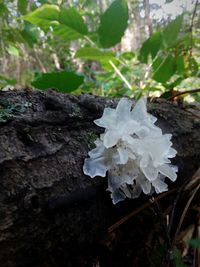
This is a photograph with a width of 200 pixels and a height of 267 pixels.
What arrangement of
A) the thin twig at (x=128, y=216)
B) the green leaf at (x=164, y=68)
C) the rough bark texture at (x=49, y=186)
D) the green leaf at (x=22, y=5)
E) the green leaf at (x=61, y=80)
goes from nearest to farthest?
the rough bark texture at (x=49, y=186) → the thin twig at (x=128, y=216) → the green leaf at (x=61, y=80) → the green leaf at (x=164, y=68) → the green leaf at (x=22, y=5)

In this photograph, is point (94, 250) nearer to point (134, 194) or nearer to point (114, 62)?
point (134, 194)

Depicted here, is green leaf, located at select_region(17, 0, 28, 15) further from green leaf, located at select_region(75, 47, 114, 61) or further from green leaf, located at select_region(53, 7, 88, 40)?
green leaf, located at select_region(75, 47, 114, 61)

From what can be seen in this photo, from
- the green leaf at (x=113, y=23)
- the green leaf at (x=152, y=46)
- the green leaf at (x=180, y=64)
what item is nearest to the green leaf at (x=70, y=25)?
the green leaf at (x=113, y=23)

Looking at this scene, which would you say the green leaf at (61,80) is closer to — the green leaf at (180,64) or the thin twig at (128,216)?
the thin twig at (128,216)

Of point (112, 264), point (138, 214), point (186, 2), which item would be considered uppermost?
point (186, 2)

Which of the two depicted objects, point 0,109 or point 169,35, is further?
point 169,35

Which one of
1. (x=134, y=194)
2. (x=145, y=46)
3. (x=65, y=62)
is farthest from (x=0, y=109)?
(x=65, y=62)

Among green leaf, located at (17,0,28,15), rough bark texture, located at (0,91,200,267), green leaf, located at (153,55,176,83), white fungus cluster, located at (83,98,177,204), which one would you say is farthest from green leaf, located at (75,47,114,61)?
white fungus cluster, located at (83,98,177,204)

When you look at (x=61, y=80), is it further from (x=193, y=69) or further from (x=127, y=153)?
(x=193, y=69)
